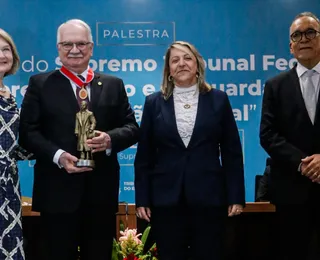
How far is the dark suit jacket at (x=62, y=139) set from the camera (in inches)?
113

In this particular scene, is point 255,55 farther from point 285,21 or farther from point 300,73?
point 300,73

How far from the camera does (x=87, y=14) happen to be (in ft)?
21.3

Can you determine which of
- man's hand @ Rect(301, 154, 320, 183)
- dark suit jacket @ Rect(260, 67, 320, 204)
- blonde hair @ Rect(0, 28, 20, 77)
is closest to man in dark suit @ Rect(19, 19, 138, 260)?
blonde hair @ Rect(0, 28, 20, 77)

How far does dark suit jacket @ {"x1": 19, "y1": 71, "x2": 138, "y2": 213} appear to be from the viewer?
2881 millimetres

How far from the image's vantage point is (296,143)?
301cm

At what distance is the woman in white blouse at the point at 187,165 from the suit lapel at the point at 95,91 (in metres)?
0.29

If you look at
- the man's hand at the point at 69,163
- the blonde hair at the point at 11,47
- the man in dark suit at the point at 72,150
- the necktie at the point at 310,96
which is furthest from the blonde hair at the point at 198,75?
the blonde hair at the point at 11,47

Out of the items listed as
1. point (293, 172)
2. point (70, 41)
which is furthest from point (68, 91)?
point (293, 172)

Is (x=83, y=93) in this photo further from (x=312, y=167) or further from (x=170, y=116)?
(x=312, y=167)

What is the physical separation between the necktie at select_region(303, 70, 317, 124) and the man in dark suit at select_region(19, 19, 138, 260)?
938 mm

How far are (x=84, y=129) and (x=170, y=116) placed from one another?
1.64 ft

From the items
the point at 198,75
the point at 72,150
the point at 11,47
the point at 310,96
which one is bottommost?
the point at 72,150

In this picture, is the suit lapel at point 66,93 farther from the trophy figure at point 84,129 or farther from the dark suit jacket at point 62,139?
the trophy figure at point 84,129

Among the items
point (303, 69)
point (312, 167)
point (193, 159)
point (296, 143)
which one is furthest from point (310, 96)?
point (193, 159)
